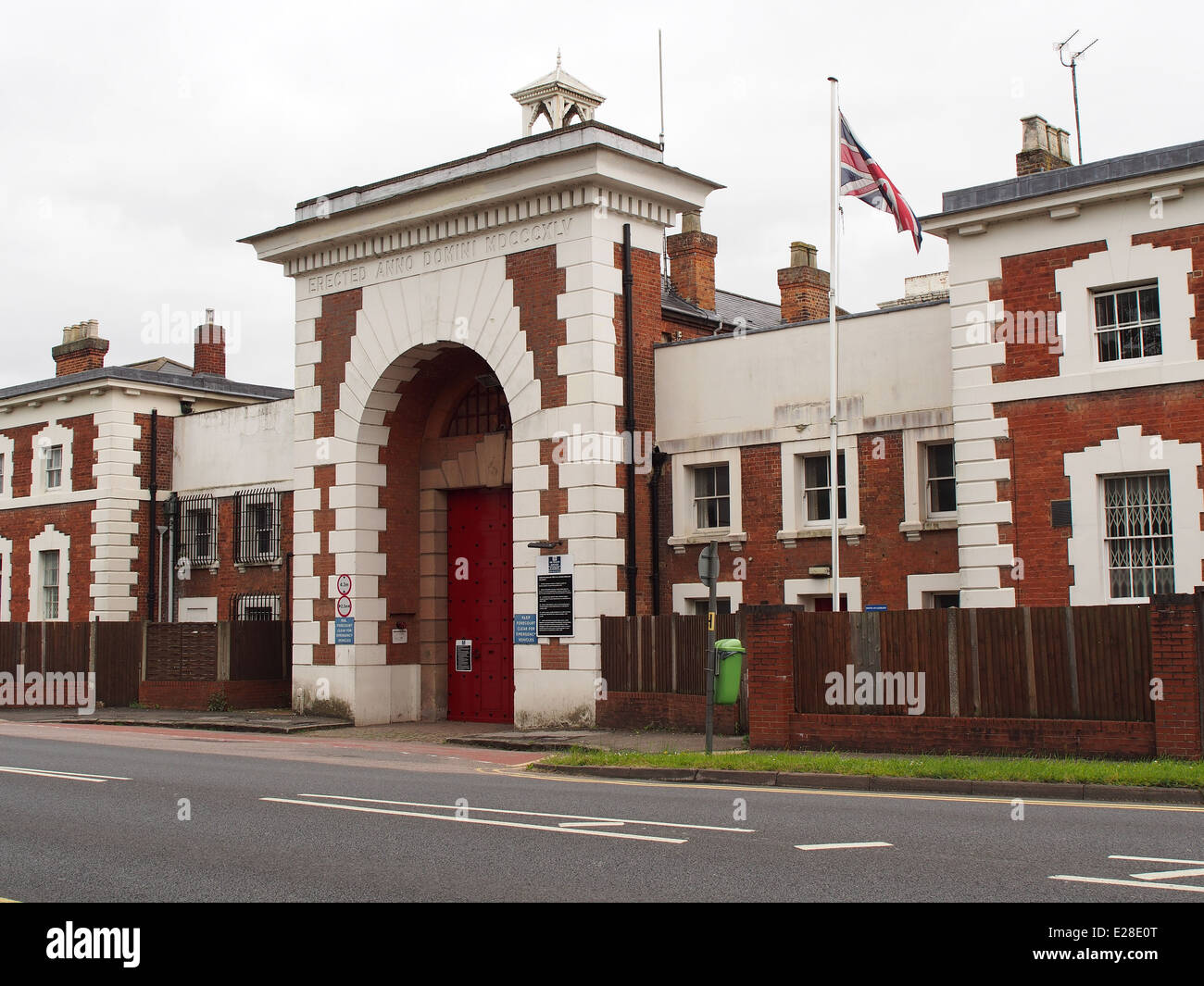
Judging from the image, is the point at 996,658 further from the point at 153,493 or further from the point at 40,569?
the point at 40,569

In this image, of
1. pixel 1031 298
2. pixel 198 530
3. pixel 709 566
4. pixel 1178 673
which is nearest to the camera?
pixel 1178 673

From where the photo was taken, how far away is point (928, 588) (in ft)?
67.4

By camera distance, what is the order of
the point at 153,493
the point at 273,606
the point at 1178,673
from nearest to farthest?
the point at 1178,673, the point at 273,606, the point at 153,493

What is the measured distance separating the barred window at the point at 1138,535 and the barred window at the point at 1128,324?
5.47ft

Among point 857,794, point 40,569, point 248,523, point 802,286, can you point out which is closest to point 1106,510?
point 857,794

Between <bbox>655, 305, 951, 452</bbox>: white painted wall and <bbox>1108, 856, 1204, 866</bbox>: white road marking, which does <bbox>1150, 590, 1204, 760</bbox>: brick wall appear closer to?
<bbox>1108, 856, 1204, 866</bbox>: white road marking

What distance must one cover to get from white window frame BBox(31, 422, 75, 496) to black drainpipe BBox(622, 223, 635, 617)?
59.3 ft

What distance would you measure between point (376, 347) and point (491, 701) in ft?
23.3

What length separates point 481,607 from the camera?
26.7 metres

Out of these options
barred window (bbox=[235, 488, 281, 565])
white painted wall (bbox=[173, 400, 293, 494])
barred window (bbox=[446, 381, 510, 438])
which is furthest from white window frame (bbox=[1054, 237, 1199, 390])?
barred window (bbox=[235, 488, 281, 565])

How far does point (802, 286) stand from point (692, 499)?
1200 cm

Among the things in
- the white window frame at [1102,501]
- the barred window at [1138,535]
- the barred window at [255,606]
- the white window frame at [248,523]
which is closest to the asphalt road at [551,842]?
the white window frame at [1102,501]

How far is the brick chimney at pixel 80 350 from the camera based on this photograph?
3819 centimetres
